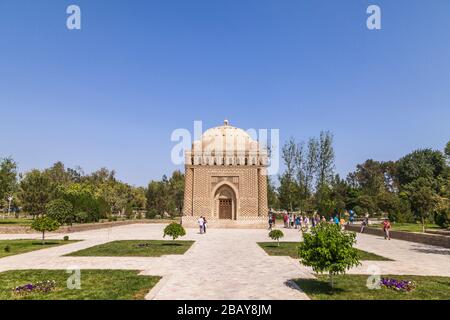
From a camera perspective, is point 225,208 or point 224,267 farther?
point 225,208

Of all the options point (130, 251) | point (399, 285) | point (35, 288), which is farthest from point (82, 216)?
point (399, 285)

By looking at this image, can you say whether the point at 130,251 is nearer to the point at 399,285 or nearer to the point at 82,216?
the point at 399,285

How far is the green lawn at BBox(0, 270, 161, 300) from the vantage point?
748cm

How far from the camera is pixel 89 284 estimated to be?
860cm

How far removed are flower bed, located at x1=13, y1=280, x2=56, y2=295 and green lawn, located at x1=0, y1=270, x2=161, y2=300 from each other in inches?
4.6

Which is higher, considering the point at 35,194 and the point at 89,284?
the point at 35,194

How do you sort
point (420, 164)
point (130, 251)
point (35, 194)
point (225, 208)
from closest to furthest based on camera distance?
1. point (130, 251)
2. point (35, 194)
3. point (225, 208)
4. point (420, 164)

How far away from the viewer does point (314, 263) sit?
807 centimetres

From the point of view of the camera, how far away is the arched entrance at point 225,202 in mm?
37312

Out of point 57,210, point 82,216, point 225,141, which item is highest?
point 225,141

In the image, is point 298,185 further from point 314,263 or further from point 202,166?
point 314,263

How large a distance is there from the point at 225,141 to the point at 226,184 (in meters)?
5.25

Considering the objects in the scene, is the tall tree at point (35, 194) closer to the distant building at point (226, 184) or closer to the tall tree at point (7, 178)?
the tall tree at point (7, 178)

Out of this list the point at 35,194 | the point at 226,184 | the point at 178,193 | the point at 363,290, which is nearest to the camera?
the point at 363,290
